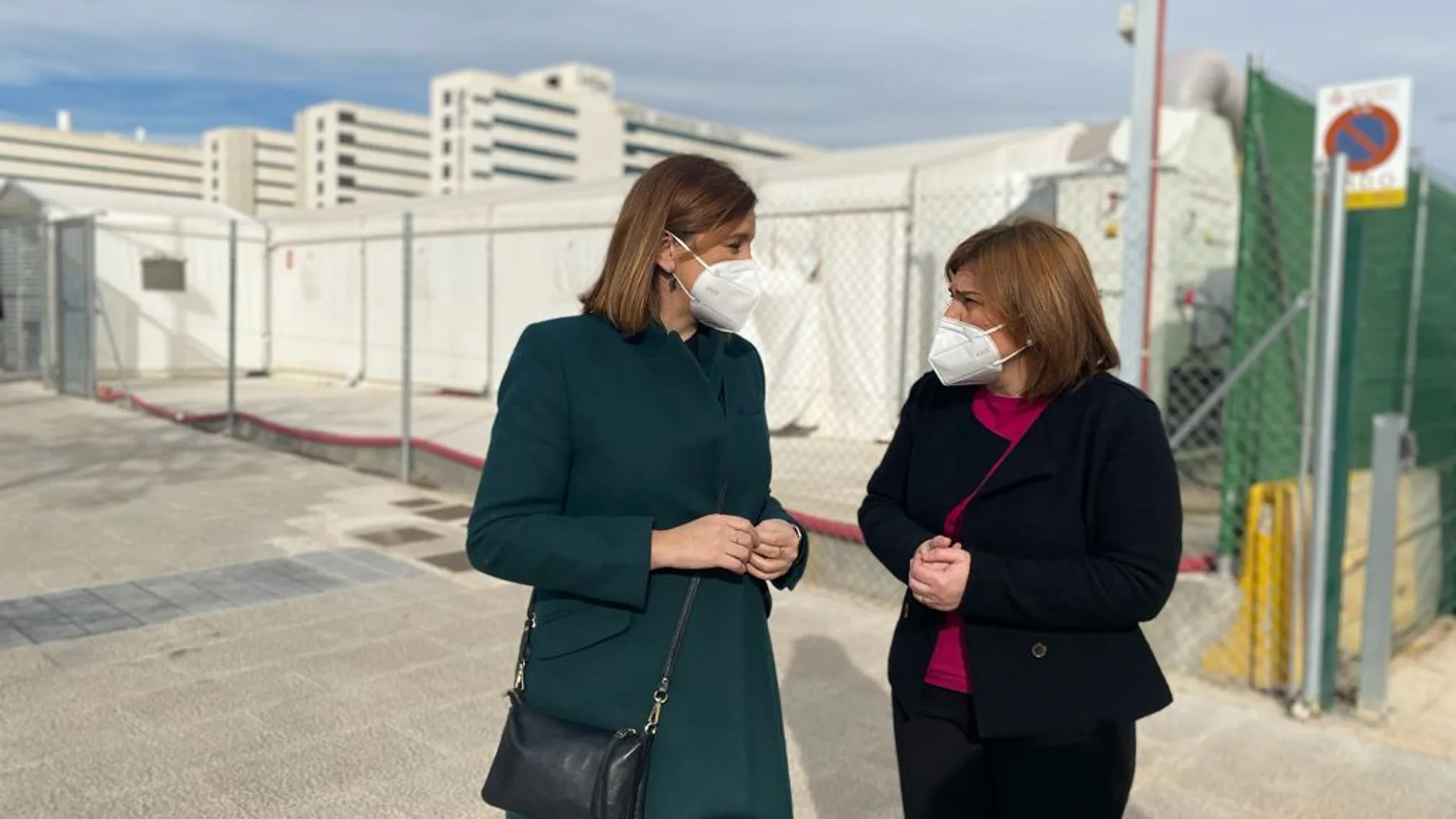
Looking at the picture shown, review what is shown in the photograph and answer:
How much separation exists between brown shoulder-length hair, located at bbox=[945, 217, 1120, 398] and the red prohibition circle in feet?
14.7

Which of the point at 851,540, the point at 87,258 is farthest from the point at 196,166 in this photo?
the point at 851,540

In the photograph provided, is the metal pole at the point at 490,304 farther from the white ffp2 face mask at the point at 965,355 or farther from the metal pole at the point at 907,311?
the white ffp2 face mask at the point at 965,355

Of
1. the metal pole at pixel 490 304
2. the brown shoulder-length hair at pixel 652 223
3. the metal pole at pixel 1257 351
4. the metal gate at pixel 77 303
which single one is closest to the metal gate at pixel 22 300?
the metal gate at pixel 77 303

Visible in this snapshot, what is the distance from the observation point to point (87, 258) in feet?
42.9

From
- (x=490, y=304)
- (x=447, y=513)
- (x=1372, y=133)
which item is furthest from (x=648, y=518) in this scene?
(x=490, y=304)

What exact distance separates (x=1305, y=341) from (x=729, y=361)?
497 cm

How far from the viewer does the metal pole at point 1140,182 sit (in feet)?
15.6

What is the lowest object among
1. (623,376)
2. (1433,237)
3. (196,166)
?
(623,376)

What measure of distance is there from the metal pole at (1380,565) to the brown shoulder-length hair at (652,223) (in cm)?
364

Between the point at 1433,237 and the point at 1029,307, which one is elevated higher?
the point at 1433,237

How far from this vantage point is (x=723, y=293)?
1.98 metres

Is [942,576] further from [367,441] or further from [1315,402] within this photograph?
[367,441]

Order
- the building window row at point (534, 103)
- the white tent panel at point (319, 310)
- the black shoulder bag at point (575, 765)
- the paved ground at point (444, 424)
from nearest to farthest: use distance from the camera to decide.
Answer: the black shoulder bag at point (575, 765), the paved ground at point (444, 424), the white tent panel at point (319, 310), the building window row at point (534, 103)

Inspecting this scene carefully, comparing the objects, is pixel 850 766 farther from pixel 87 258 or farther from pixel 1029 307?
pixel 87 258
